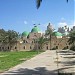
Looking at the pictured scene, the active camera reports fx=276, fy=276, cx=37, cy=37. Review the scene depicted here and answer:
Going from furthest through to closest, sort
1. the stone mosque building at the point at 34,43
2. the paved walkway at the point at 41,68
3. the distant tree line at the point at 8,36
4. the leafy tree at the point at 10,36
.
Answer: the stone mosque building at the point at 34,43
the leafy tree at the point at 10,36
the distant tree line at the point at 8,36
the paved walkway at the point at 41,68

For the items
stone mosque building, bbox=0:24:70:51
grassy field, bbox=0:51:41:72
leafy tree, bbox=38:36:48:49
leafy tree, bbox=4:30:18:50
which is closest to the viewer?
grassy field, bbox=0:51:41:72

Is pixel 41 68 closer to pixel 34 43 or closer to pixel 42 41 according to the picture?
pixel 42 41

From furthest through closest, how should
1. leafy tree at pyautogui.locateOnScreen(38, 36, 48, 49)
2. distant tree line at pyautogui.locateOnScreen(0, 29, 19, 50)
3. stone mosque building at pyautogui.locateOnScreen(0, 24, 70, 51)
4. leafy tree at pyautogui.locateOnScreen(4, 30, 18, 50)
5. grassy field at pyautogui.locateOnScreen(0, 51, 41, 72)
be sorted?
stone mosque building at pyautogui.locateOnScreen(0, 24, 70, 51)
leafy tree at pyautogui.locateOnScreen(38, 36, 48, 49)
leafy tree at pyautogui.locateOnScreen(4, 30, 18, 50)
distant tree line at pyautogui.locateOnScreen(0, 29, 19, 50)
grassy field at pyautogui.locateOnScreen(0, 51, 41, 72)

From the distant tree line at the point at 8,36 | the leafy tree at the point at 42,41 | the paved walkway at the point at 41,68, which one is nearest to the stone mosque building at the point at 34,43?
the leafy tree at the point at 42,41

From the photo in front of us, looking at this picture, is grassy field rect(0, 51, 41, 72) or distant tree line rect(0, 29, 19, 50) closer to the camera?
grassy field rect(0, 51, 41, 72)

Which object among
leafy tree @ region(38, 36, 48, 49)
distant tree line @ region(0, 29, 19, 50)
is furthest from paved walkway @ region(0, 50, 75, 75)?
leafy tree @ region(38, 36, 48, 49)

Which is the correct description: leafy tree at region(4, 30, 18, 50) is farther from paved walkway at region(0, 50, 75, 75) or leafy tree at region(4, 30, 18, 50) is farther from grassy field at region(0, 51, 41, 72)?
paved walkway at region(0, 50, 75, 75)

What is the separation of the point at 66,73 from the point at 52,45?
108m

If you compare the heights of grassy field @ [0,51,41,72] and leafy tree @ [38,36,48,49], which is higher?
leafy tree @ [38,36,48,49]

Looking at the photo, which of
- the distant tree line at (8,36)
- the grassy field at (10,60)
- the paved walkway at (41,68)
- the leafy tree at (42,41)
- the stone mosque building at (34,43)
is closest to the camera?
the paved walkway at (41,68)

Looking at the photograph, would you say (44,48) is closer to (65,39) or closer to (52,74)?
(65,39)

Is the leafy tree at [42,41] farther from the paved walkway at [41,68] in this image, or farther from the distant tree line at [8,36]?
the paved walkway at [41,68]

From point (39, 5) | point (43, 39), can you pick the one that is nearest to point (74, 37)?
point (43, 39)

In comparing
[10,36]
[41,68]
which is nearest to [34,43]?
[10,36]
